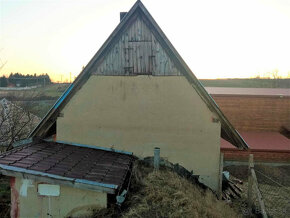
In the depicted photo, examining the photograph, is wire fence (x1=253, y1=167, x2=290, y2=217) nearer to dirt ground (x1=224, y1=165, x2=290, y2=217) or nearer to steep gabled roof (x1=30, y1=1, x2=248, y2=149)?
dirt ground (x1=224, y1=165, x2=290, y2=217)

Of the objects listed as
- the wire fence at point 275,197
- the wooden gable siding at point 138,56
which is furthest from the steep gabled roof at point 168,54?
the wire fence at point 275,197

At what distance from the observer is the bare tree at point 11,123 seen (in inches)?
443

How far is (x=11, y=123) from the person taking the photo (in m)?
11.5

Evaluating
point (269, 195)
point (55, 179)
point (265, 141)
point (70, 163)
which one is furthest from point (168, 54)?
point (265, 141)

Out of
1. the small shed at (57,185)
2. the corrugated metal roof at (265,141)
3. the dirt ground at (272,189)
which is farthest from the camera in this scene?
the corrugated metal roof at (265,141)

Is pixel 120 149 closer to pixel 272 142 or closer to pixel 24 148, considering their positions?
pixel 24 148

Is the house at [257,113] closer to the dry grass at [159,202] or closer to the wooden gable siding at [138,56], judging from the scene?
the wooden gable siding at [138,56]

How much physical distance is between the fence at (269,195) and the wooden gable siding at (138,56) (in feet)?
12.2

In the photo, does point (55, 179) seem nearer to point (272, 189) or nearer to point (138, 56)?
point (138, 56)

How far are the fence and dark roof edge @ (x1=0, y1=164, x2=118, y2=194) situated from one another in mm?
4231

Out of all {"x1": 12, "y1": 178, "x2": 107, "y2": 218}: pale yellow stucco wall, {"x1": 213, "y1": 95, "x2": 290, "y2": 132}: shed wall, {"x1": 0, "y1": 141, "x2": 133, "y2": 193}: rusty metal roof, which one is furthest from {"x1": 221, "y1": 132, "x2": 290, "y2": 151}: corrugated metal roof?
{"x1": 12, "y1": 178, "x2": 107, "y2": 218}: pale yellow stucco wall

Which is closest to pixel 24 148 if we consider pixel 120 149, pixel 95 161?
pixel 95 161

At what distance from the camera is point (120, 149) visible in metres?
7.75

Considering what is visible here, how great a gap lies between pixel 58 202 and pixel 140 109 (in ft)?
11.8
